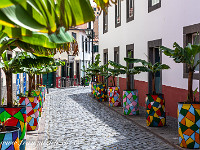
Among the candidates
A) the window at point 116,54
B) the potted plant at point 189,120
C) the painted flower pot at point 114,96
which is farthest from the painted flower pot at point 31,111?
the window at point 116,54

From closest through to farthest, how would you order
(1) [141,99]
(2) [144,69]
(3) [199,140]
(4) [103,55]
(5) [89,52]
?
(3) [199,140] < (2) [144,69] < (1) [141,99] < (4) [103,55] < (5) [89,52]

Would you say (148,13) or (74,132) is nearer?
(74,132)

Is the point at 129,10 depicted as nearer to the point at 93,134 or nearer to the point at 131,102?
the point at 131,102

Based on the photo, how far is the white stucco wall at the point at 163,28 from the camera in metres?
12.8

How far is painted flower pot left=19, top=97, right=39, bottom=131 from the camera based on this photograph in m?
11.3

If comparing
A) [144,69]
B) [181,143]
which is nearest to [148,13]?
[144,69]

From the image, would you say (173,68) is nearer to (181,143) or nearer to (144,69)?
(144,69)

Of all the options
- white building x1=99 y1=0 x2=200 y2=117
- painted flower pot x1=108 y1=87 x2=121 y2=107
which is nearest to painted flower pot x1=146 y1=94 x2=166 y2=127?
white building x1=99 y1=0 x2=200 y2=117

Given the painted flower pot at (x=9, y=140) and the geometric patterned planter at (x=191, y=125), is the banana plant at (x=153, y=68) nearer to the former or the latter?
the geometric patterned planter at (x=191, y=125)

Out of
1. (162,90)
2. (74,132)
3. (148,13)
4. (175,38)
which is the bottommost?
(74,132)

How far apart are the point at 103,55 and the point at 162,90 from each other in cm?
1273

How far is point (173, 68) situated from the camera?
1390cm

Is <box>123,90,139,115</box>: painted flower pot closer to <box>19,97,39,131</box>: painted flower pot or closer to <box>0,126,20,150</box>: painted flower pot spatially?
<box>19,97,39,131</box>: painted flower pot

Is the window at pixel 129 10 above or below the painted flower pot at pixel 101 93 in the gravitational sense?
above
